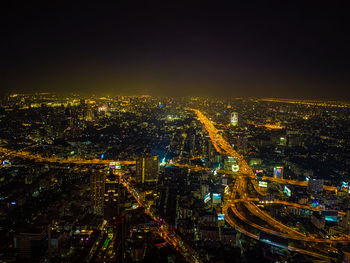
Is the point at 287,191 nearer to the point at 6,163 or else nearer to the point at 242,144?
the point at 242,144

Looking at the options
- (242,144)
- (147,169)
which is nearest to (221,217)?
(147,169)

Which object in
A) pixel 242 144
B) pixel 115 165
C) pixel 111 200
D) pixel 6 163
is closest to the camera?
pixel 111 200

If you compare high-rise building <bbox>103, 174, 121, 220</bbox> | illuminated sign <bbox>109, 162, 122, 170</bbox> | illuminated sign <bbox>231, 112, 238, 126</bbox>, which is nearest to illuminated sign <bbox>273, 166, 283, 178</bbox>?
high-rise building <bbox>103, 174, 121, 220</bbox>

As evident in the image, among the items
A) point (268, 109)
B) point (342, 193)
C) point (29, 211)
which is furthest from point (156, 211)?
point (268, 109)

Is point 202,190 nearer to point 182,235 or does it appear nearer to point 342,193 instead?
point 182,235

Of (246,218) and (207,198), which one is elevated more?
(207,198)

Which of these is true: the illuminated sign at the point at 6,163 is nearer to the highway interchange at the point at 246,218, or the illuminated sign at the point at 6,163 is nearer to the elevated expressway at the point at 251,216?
the highway interchange at the point at 246,218

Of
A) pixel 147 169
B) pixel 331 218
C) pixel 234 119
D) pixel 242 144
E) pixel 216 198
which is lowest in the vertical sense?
pixel 331 218
